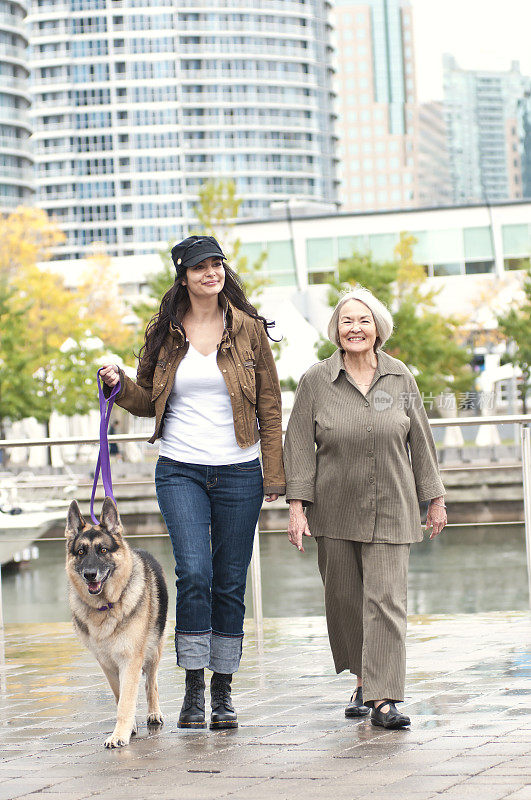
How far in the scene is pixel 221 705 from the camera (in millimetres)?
5477

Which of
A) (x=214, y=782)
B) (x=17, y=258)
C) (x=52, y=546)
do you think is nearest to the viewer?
(x=214, y=782)

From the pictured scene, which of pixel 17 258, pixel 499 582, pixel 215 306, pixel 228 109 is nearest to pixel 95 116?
pixel 228 109

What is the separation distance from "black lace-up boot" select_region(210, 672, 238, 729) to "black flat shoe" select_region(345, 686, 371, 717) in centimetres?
51

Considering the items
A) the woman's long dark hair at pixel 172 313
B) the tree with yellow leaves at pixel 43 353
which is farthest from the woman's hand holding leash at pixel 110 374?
the tree with yellow leaves at pixel 43 353

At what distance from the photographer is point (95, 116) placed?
137 metres

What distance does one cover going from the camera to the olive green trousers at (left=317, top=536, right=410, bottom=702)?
210 inches

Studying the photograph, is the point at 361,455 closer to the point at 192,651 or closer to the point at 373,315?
the point at 373,315

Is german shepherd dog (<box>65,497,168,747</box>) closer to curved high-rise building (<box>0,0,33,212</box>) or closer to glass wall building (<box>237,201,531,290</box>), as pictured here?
glass wall building (<box>237,201,531,290</box>)

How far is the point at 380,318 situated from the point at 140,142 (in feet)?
439

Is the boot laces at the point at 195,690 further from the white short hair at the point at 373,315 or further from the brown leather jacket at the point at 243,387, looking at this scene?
the white short hair at the point at 373,315

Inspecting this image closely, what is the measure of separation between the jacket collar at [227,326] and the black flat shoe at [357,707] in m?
1.68

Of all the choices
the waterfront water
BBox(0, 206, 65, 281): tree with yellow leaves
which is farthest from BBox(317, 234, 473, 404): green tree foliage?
the waterfront water

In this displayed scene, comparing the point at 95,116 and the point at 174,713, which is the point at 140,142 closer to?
the point at 95,116

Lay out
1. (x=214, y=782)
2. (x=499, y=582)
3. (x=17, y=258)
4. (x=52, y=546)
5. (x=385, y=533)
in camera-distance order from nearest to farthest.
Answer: (x=214, y=782) < (x=385, y=533) < (x=52, y=546) < (x=499, y=582) < (x=17, y=258)
